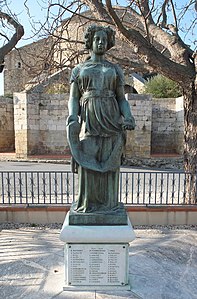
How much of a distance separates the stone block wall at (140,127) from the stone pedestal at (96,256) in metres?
11.3

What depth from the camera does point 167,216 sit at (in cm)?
559

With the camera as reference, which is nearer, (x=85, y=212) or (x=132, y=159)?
(x=85, y=212)

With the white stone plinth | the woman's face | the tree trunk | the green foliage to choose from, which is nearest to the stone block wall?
the green foliage

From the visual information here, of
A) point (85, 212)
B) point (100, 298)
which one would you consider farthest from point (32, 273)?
point (85, 212)

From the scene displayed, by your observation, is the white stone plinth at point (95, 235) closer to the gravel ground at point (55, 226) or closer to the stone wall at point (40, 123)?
the gravel ground at point (55, 226)

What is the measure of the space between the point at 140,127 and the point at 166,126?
236 centimetres

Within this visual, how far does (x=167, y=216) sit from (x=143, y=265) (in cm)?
230

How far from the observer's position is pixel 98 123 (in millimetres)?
2602

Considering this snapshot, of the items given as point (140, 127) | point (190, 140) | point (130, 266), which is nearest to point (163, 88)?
point (140, 127)

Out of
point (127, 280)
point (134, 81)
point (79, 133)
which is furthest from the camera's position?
point (134, 81)

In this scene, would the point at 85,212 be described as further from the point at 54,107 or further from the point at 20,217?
the point at 54,107

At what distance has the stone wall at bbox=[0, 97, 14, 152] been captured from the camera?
16.2 meters

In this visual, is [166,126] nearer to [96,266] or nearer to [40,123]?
[40,123]

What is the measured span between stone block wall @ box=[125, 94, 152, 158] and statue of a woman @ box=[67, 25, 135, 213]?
11227 mm
